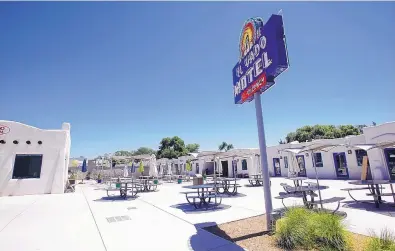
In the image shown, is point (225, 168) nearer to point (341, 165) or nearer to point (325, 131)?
point (341, 165)

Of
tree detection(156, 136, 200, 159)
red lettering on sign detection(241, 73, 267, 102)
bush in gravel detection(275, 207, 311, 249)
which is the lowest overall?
bush in gravel detection(275, 207, 311, 249)

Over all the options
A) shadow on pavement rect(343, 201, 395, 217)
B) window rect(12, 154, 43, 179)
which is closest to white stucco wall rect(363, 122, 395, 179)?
shadow on pavement rect(343, 201, 395, 217)

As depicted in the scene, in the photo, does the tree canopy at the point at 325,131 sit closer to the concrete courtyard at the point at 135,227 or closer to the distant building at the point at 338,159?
the distant building at the point at 338,159

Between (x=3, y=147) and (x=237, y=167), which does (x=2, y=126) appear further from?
(x=237, y=167)

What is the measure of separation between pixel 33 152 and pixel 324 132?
4790 centimetres

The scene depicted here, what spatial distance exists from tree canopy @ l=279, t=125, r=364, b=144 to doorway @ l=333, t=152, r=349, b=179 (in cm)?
2416

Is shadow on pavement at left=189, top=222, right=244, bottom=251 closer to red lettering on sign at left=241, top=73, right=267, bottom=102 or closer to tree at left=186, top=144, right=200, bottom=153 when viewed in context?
red lettering on sign at left=241, top=73, right=267, bottom=102

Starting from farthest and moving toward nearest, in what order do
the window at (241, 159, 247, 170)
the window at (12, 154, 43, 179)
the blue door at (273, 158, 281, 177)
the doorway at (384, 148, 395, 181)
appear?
the window at (241, 159, 247, 170), the blue door at (273, 158, 281, 177), the doorway at (384, 148, 395, 181), the window at (12, 154, 43, 179)

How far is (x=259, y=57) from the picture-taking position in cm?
559

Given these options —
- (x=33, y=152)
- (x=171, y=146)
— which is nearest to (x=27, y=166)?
(x=33, y=152)

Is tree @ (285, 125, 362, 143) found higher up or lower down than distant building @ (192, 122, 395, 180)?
higher up

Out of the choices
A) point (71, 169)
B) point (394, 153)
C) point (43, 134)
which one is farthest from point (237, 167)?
point (71, 169)

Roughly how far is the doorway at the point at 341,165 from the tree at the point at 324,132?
2416 cm

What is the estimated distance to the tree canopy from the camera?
140 feet
